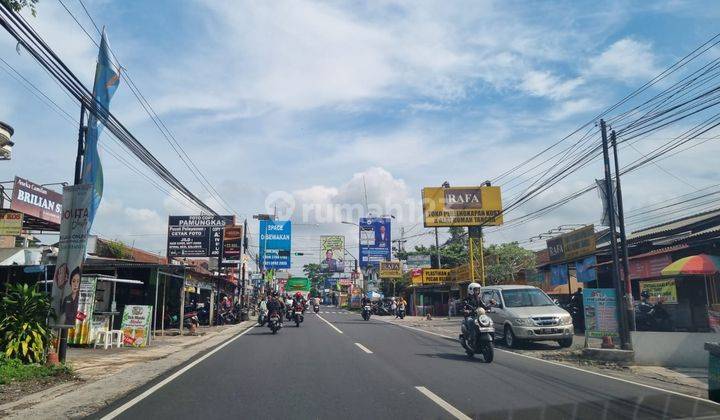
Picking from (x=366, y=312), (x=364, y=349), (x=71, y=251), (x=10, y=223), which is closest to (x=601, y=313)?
(x=364, y=349)

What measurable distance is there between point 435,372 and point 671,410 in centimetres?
426

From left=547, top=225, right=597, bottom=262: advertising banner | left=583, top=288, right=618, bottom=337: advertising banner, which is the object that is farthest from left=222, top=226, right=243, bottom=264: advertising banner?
left=583, top=288, right=618, bottom=337: advertising banner

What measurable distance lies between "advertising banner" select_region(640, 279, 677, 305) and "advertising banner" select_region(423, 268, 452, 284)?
22.4 meters

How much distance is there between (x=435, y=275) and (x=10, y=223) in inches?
1167

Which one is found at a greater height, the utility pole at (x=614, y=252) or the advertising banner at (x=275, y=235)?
the advertising banner at (x=275, y=235)

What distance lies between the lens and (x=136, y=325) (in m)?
17.1

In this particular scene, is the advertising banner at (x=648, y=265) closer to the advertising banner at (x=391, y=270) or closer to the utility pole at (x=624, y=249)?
the utility pole at (x=624, y=249)

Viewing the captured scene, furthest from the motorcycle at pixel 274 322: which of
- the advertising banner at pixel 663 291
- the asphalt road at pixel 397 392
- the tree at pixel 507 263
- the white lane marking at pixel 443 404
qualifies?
the tree at pixel 507 263

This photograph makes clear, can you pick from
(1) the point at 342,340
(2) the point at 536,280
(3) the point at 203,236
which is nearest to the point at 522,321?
(1) the point at 342,340

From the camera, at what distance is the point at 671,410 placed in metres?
7.12

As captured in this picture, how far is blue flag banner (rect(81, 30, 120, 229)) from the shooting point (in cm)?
1223

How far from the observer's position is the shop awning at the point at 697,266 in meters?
16.5

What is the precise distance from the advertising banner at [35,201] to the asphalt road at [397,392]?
63.5 feet

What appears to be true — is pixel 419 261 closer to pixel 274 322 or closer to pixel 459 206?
pixel 459 206
